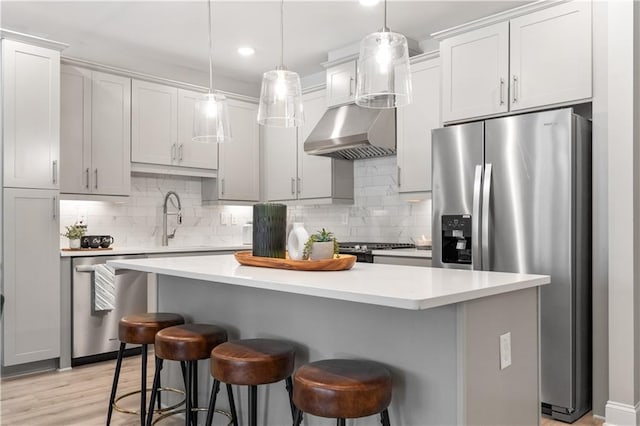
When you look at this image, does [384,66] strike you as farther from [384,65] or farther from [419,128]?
[419,128]

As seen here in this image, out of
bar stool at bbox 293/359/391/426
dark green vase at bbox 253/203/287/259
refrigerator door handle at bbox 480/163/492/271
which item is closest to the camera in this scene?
bar stool at bbox 293/359/391/426

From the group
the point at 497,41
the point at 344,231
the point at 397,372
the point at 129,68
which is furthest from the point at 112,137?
the point at 397,372

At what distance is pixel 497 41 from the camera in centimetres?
370

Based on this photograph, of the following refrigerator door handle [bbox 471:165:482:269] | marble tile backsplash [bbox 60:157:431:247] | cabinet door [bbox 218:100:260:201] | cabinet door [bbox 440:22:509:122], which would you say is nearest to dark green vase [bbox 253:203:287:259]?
refrigerator door handle [bbox 471:165:482:269]

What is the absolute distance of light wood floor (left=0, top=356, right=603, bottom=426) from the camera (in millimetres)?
3062

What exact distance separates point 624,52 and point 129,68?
4.10 metres

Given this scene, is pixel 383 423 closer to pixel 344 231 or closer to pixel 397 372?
pixel 397 372

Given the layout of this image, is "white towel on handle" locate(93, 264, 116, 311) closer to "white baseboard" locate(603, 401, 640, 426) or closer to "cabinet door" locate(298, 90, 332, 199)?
"cabinet door" locate(298, 90, 332, 199)

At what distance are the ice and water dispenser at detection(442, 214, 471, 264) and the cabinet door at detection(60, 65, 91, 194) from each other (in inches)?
116

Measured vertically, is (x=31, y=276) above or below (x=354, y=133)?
below

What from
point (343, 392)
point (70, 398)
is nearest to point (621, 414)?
point (343, 392)

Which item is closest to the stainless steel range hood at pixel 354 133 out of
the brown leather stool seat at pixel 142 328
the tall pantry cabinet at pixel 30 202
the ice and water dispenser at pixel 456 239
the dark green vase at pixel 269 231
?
the ice and water dispenser at pixel 456 239

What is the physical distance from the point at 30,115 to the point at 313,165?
253 cm

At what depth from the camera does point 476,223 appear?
3.43 m
